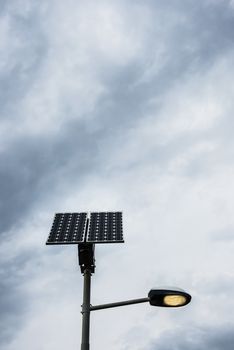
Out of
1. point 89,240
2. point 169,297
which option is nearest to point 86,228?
Answer: point 89,240

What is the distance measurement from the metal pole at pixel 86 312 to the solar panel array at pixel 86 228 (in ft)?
2.38

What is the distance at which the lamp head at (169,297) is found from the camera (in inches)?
243

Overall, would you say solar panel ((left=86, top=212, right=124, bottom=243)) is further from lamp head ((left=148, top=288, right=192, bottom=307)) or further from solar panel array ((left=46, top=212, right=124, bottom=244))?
lamp head ((left=148, top=288, right=192, bottom=307))

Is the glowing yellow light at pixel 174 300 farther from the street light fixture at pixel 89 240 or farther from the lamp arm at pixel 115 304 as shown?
the lamp arm at pixel 115 304

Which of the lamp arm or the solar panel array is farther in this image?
the solar panel array

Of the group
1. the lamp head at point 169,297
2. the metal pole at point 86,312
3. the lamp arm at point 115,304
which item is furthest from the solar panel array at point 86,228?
the lamp head at point 169,297

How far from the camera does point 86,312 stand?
615 centimetres

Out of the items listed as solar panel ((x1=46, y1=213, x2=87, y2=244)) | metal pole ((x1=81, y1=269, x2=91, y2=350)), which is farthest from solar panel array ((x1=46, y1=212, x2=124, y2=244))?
metal pole ((x1=81, y1=269, x2=91, y2=350))

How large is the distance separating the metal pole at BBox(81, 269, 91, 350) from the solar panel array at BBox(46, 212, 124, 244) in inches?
28.6

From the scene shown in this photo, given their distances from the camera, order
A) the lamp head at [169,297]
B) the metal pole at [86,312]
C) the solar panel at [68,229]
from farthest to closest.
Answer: the solar panel at [68,229] < the lamp head at [169,297] < the metal pole at [86,312]

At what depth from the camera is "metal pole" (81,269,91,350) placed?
18.9 feet

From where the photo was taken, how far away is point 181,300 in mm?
6309

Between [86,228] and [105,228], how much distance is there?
436 mm

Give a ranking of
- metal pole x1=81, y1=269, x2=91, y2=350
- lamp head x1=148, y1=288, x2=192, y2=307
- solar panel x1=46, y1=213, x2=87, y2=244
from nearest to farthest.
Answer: metal pole x1=81, y1=269, x2=91, y2=350, lamp head x1=148, y1=288, x2=192, y2=307, solar panel x1=46, y1=213, x2=87, y2=244
